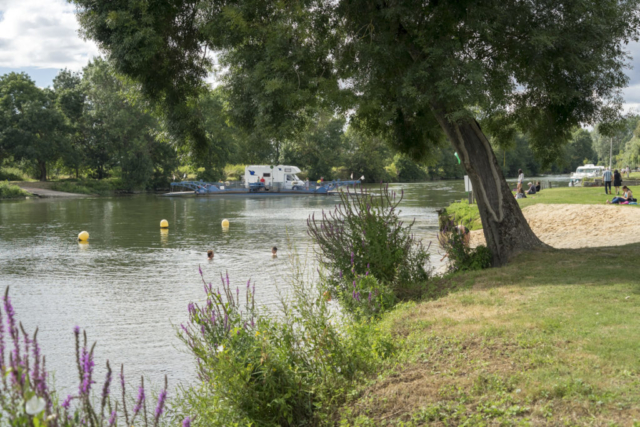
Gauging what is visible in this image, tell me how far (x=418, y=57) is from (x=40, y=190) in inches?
2285

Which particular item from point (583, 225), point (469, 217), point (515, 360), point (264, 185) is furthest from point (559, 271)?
point (264, 185)

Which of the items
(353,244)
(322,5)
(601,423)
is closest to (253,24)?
(322,5)

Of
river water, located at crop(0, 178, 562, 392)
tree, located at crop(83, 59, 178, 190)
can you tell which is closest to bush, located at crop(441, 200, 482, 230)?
river water, located at crop(0, 178, 562, 392)

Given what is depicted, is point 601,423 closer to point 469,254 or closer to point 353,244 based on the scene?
point 353,244

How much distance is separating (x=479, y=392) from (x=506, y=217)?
22.3 ft

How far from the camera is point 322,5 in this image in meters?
11.2

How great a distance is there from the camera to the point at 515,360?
5.05 metres

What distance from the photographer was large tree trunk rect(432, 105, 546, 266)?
35.1ft

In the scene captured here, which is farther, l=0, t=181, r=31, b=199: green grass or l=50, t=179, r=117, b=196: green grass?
l=50, t=179, r=117, b=196: green grass

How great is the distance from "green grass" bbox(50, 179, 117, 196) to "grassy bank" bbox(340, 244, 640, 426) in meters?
61.7

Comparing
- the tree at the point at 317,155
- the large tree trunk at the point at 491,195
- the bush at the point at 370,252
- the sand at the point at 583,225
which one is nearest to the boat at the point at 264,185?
the tree at the point at 317,155

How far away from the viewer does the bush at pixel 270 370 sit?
4.78 metres

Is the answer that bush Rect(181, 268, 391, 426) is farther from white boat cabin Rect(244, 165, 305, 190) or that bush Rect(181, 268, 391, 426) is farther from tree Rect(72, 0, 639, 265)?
white boat cabin Rect(244, 165, 305, 190)

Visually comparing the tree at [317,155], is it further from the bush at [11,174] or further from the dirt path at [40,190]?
the bush at [11,174]
